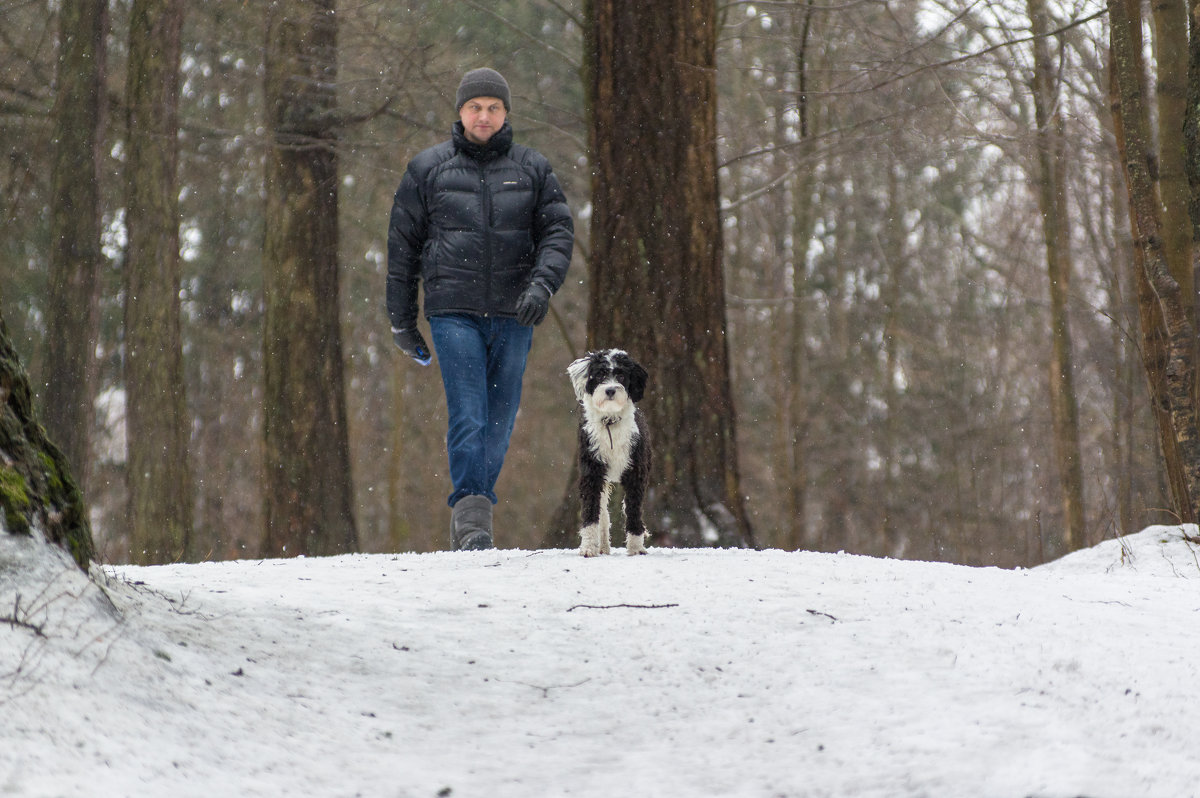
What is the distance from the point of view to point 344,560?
6453 mm

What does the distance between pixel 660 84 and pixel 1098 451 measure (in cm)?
2470

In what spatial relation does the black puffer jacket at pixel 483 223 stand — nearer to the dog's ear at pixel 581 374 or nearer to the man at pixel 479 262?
the man at pixel 479 262

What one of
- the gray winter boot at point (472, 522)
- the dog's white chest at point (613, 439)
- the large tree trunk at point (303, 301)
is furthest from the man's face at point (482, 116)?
the large tree trunk at point (303, 301)

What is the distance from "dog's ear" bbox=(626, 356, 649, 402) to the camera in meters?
6.24

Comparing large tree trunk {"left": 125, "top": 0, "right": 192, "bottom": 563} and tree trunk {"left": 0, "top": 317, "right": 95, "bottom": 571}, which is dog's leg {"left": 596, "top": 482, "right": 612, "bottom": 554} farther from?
large tree trunk {"left": 125, "top": 0, "right": 192, "bottom": 563}

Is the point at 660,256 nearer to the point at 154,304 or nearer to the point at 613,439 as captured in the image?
the point at 613,439

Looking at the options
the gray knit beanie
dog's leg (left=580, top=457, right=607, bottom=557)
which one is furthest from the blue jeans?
the gray knit beanie

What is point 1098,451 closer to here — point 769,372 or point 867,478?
point 867,478

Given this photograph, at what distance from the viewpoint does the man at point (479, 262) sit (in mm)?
7023

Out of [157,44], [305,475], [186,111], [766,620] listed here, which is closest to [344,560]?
[766,620]

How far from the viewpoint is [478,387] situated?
7078mm

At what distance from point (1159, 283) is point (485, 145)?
4601 millimetres

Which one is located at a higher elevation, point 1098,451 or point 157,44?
point 157,44

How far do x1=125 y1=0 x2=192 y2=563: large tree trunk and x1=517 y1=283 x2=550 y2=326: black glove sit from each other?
280 inches
